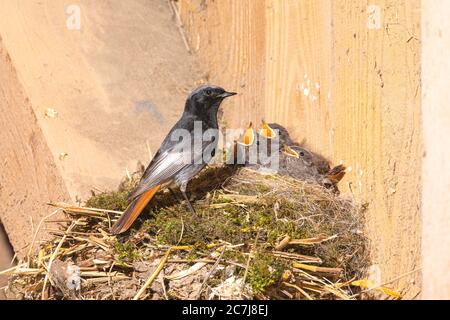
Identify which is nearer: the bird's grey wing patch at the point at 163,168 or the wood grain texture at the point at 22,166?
the bird's grey wing patch at the point at 163,168

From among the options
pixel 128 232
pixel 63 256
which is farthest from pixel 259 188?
pixel 63 256

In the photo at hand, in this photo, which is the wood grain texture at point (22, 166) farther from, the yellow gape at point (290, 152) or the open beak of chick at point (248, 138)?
the yellow gape at point (290, 152)

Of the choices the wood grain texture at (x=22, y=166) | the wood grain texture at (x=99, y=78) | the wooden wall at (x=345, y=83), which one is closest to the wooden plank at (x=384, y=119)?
the wooden wall at (x=345, y=83)

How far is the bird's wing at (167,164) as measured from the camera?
5027 millimetres

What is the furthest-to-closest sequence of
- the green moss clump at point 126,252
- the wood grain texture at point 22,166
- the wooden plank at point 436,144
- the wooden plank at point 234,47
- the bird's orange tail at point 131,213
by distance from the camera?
1. the wooden plank at point 234,47
2. the wood grain texture at point 22,166
3. the bird's orange tail at point 131,213
4. the green moss clump at point 126,252
5. the wooden plank at point 436,144

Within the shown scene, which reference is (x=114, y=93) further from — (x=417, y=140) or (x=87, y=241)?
(x=417, y=140)

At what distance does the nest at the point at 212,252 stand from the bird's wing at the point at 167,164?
0.52 feet

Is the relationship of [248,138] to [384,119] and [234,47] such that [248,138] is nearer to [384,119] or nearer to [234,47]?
[234,47]

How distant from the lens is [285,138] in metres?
5.70

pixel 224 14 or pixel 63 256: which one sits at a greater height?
pixel 224 14

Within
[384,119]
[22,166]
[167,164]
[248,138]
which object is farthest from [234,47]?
[384,119]
